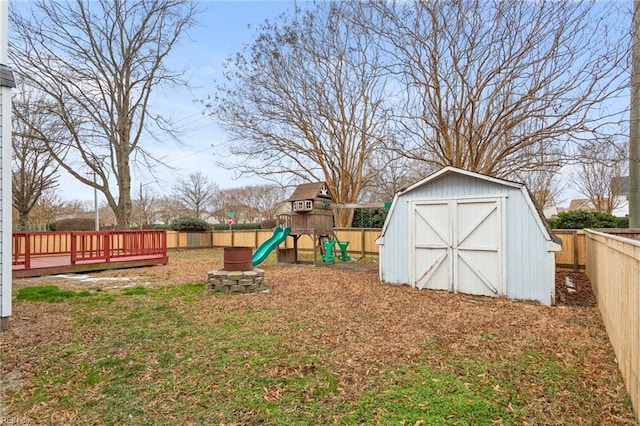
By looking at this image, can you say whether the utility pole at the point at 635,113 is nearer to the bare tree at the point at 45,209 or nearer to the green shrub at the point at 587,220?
the green shrub at the point at 587,220

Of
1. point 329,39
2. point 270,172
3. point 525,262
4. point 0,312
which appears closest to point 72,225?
point 270,172

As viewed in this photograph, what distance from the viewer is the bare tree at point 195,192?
37.2 metres

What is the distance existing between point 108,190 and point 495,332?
50.2 feet

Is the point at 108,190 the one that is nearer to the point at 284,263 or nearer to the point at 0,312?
the point at 284,263

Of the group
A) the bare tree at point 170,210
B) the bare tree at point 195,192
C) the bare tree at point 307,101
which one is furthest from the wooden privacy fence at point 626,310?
the bare tree at point 170,210

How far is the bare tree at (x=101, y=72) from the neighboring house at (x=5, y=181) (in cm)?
992

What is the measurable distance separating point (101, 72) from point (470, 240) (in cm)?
1507

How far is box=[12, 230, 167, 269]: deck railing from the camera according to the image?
963 centimetres

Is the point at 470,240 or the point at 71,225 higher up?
the point at 470,240

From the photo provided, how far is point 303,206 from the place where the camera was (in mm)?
11008

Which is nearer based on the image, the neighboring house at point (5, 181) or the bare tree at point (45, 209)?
the neighboring house at point (5, 181)

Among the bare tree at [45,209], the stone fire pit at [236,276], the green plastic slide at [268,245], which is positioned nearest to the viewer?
the stone fire pit at [236,276]

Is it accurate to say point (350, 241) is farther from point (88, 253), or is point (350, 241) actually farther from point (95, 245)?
point (88, 253)

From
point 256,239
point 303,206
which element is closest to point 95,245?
point 303,206
